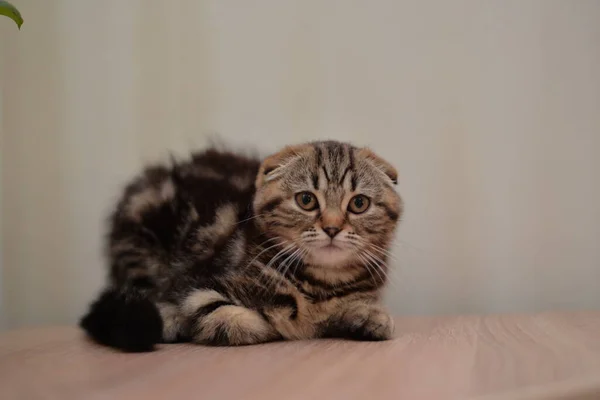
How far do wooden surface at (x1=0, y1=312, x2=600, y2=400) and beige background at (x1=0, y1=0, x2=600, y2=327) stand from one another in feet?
1.34

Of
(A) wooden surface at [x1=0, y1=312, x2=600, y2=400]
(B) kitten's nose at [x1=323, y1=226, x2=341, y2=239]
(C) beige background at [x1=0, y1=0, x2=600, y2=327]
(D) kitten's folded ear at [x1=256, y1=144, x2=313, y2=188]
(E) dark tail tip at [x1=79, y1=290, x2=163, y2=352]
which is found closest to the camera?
(A) wooden surface at [x1=0, y1=312, x2=600, y2=400]

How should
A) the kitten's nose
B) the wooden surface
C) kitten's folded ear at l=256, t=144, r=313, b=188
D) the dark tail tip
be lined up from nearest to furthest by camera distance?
the wooden surface
the dark tail tip
the kitten's nose
kitten's folded ear at l=256, t=144, r=313, b=188

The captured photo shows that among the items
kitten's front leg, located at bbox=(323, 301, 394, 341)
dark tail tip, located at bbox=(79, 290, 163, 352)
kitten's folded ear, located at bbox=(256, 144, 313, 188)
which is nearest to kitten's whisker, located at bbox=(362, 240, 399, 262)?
kitten's front leg, located at bbox=(323, 301, 394, 341)

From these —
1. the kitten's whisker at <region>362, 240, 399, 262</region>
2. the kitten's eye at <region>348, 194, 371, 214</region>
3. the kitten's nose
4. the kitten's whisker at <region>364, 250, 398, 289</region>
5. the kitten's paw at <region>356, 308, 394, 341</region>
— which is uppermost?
the kitten's eye at <region>348, 194, 371, 214</region>

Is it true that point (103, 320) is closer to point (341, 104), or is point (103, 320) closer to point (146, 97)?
point (146, 97)

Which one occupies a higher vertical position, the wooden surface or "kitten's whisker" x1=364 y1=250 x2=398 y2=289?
"kitten's whisker" x1=364 y1=250 x2=398 y2=289

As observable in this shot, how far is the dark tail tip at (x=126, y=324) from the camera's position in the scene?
3.21ft

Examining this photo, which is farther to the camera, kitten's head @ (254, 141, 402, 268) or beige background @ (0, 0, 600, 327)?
beige background @ (0, 0, 600, 327)

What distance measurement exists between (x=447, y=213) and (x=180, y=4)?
37.5 inches

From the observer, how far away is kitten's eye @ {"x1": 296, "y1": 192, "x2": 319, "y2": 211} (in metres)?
1.15

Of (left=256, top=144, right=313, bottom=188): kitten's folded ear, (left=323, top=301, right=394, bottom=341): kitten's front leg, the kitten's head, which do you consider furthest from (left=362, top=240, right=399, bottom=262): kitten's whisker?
(left=256, top=144, right=313, bottom=188): kitten's folded ear

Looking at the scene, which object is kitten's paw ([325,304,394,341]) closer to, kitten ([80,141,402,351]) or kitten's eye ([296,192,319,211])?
kitten ([80,141,402,351])

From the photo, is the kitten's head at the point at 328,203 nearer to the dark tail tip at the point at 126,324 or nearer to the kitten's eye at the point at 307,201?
the kitten's eye at the point at 307,201

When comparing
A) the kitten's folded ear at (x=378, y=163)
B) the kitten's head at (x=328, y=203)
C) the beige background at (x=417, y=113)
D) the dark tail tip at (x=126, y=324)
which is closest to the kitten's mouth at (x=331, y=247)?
the kitten's head at (x=328, y=203)
